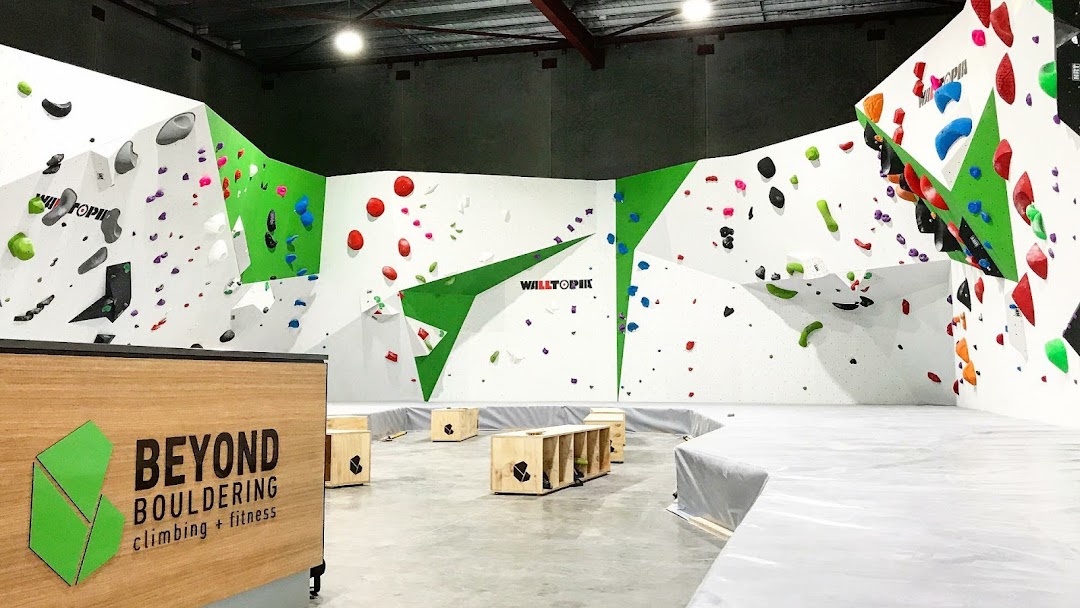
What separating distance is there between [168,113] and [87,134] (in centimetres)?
76

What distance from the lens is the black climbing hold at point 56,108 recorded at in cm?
535

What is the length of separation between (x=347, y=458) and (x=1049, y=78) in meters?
4.07

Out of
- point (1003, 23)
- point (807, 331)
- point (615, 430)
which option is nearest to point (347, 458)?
point (615, 430)

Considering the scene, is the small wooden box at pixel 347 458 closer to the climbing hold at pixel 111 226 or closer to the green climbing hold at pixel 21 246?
the green climbing hold at pixel 21 246

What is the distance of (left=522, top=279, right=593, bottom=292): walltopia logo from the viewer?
9531 mm

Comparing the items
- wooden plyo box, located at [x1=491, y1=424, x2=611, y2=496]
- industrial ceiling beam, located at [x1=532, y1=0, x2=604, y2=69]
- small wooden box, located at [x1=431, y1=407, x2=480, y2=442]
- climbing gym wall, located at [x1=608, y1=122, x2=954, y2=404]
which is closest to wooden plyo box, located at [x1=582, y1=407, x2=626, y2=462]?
wooden plyo box, located at [x1=491, y1=424, x2=611, y2=496]

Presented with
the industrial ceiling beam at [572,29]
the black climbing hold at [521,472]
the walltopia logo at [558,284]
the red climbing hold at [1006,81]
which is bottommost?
the black climbing hold at [521,472]

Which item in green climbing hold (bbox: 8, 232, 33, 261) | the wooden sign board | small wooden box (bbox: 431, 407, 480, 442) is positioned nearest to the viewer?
the wooden sign board

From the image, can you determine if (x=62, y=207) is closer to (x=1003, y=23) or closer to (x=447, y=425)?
(x=447, y=425)

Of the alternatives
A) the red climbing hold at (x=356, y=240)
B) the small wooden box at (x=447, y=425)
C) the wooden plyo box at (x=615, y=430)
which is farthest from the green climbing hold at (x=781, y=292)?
the red climbing hold at (x=356, y=240)

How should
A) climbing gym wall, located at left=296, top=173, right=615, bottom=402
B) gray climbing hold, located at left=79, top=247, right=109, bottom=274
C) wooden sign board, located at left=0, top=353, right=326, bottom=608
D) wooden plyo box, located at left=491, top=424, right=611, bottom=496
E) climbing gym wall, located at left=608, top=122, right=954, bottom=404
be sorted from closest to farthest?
wooden sign board, located at left=0, top=353, right=326, bottom=608 < wooden plyo box, located at left=491, top=424, right=611, bottom=496 < gray climbing hold, located at left=79, top=247, right=109, bottom=274 < climbing gym wall, located at left=608, top=122, right=954, bottom=404 < climbing gym wall, located at left=296, top=173, right=615, bottom=402

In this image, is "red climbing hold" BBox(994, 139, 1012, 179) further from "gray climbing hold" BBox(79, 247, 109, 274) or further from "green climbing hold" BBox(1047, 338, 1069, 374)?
"gray climbing hold" BBox(79, 247, 109, 274)

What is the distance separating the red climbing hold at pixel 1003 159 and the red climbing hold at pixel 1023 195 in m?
0.11

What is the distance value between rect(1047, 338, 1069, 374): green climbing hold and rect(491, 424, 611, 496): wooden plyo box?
264cm
